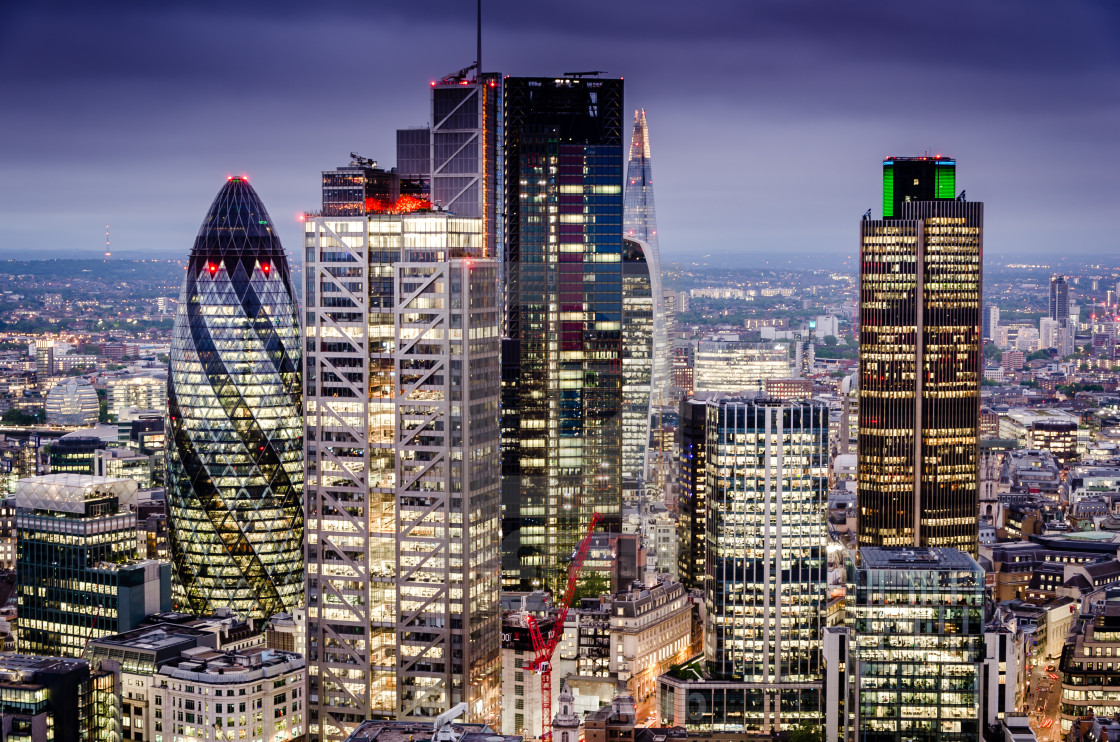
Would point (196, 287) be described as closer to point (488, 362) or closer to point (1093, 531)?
point (488, 362)

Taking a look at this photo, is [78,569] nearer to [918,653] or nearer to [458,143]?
[458,143]

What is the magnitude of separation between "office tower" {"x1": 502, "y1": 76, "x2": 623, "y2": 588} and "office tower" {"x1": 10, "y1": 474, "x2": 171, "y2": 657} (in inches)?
1261

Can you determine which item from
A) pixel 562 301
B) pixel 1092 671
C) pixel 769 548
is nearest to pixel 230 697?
pixel 769 548

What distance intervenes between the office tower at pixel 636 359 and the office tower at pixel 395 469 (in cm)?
7675

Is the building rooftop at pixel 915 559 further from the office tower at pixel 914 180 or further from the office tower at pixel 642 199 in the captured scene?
the office tower at pixel 642 199

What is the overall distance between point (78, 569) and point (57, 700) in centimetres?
2367

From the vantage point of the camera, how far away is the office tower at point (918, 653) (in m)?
78.9

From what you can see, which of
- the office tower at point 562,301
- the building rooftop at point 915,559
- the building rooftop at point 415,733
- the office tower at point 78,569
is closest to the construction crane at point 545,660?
the building rooftop at point 415,733

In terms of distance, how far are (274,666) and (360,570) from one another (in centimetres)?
858

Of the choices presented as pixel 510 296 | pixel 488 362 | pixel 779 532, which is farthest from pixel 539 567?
pixel 488 362

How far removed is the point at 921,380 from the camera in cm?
12388

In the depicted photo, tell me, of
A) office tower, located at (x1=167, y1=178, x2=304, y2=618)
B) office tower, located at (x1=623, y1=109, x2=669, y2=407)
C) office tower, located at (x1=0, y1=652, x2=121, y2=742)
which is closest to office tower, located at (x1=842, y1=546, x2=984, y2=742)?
office tower, located at (x1=0, y1=652, x2=121, y2=742)

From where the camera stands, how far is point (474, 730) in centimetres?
7325

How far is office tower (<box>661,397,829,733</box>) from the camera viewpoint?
9650 cm
